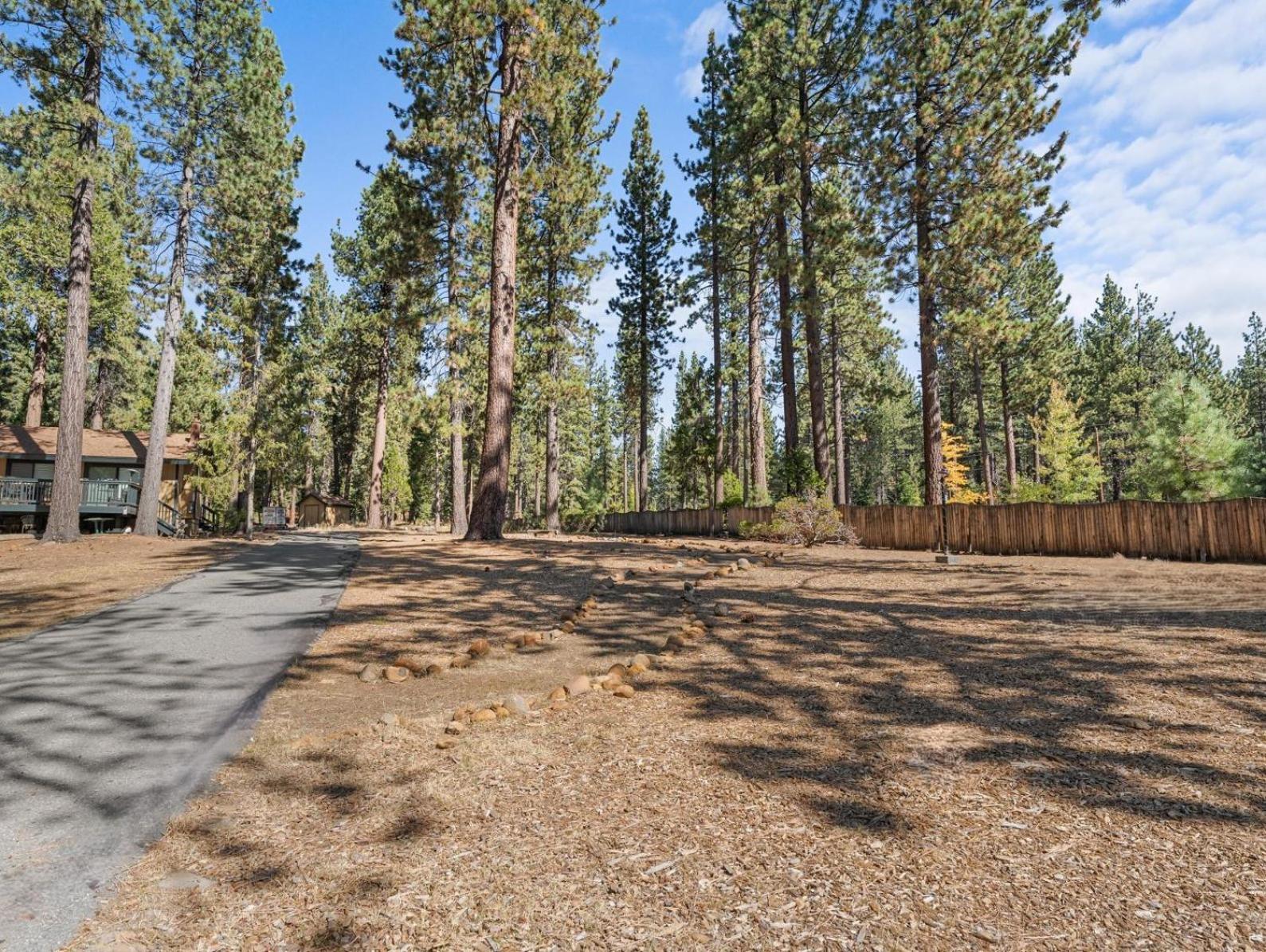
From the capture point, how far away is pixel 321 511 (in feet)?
157

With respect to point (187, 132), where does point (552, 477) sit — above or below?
below

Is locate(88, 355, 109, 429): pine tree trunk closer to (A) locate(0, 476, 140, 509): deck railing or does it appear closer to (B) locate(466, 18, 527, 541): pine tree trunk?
(A) locate(0, 476, 140, 509): deck railing

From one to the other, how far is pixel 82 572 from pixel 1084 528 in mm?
18980

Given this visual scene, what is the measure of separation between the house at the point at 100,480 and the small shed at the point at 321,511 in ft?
62.7

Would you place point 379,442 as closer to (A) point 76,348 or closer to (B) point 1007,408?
(A) point 76,348

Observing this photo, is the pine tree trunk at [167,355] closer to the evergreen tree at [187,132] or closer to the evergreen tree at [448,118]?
the evergreen tree at [187,132]

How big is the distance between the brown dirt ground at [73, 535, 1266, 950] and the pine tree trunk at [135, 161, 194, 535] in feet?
53.6

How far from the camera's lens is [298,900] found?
5.72ft

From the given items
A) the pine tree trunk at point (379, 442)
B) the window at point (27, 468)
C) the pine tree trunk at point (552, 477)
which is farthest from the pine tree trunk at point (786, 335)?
the window at point (27, 468)

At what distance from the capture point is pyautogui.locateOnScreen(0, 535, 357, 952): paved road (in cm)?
189

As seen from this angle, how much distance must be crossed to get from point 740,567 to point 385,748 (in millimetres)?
7991

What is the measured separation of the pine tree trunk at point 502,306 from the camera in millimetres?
12125

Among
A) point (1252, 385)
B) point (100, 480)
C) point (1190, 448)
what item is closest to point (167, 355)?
point (100, 480)

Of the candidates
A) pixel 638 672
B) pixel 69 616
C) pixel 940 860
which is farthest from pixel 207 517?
pixel 940 860
